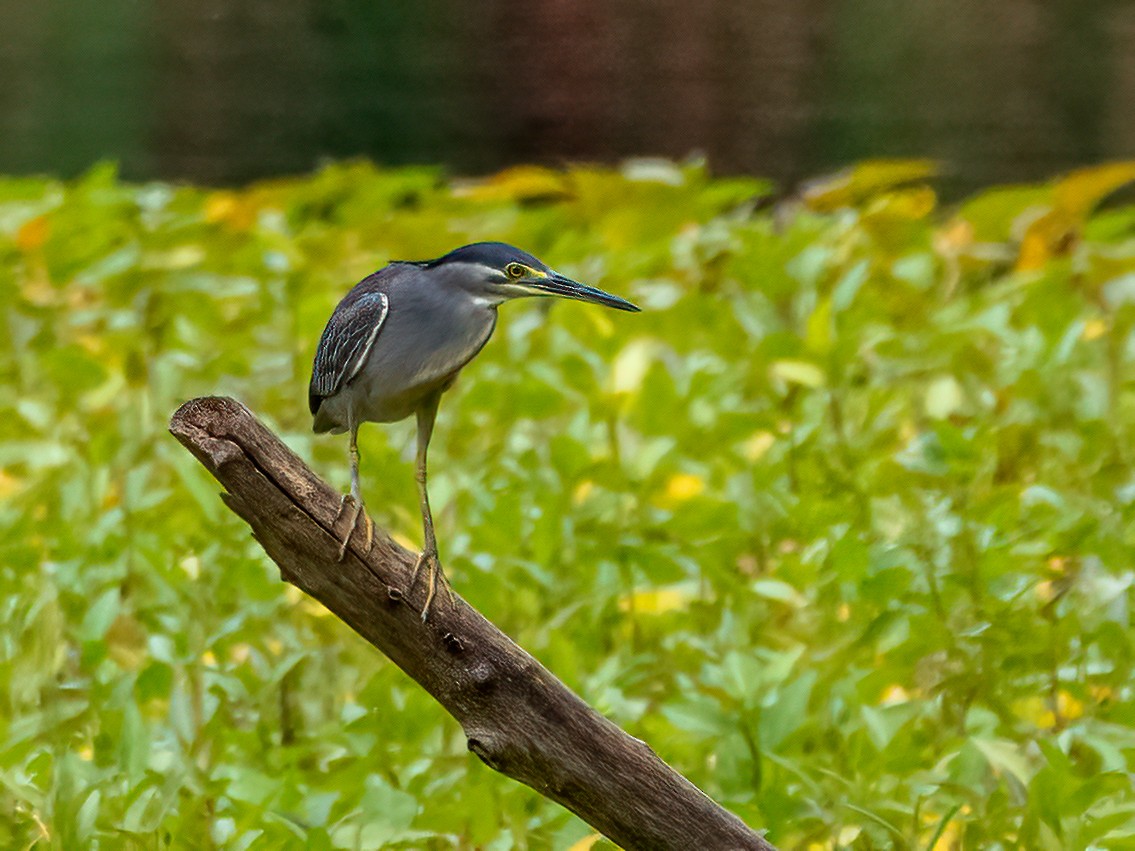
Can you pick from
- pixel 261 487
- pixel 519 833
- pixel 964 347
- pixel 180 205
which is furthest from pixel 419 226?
pixel 261 487

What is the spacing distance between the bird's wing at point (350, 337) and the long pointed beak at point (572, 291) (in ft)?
0.32

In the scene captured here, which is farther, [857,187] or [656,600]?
[857,187]

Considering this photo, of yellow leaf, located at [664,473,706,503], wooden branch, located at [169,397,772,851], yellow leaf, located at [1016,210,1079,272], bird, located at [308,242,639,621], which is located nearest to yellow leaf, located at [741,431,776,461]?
yellow leaf, located at [664,473,706,503]

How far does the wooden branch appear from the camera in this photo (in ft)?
3.13

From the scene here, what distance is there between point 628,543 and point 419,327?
1.10 m

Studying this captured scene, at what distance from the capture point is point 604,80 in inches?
171

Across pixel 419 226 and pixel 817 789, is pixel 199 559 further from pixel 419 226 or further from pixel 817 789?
pixel 419 226

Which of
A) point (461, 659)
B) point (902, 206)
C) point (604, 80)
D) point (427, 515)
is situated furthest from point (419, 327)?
point (604, 80)

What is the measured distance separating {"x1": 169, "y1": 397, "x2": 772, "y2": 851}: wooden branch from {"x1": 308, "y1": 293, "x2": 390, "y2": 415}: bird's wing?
0.24 feet

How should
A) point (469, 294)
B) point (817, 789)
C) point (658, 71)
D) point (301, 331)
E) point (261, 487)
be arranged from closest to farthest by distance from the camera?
point (469, 294) → point (261, 487) → point (817, 789) → point (301, 331) → point (658, 71)

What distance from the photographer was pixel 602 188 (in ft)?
11.4

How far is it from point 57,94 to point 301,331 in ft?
8.88

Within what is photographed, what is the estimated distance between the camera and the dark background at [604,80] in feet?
14.1

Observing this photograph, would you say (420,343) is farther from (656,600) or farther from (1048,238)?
(1048,238)
